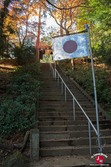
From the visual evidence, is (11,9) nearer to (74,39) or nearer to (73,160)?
(74,39)

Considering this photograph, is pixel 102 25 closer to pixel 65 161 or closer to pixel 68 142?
pixel 68 142

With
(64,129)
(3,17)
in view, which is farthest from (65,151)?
(3,17)

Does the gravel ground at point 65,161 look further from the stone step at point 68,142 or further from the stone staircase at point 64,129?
the stone step at point 68,142

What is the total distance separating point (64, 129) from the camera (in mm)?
8000

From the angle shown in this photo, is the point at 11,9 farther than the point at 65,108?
Yes

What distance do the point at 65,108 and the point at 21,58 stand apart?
12.2m

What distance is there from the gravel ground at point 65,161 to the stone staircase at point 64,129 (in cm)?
27

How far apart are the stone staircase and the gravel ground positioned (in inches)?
10.5

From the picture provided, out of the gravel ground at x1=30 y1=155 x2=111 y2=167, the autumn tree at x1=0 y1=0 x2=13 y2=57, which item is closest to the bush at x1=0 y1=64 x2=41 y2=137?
the gravel ground at x1=30 y1=155 x2=111 y2=167

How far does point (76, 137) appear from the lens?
758 cm

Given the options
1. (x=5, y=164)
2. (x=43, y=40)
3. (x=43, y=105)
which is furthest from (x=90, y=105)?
(x=43, y=40)

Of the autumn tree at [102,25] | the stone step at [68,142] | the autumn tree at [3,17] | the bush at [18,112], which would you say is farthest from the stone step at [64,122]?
the autumn tree at [102,25]

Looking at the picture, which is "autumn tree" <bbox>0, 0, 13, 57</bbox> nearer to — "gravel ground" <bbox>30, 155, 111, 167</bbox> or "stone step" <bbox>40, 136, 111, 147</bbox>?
"stone step" <bbox>40, 136, 111, 147</bbox>

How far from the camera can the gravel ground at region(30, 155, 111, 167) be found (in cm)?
592
